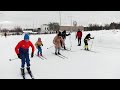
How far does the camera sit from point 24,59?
9.09 m

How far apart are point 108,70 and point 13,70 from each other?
4161mm

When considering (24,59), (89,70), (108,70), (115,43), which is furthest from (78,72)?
(115,43)

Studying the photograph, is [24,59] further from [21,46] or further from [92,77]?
[92,77]

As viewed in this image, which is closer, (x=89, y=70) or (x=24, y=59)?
(x=24, y=59)

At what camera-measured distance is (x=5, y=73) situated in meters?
9.44

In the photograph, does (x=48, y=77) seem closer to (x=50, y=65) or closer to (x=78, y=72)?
(x=78, y=72)

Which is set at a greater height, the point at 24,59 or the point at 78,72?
the point at 24,59

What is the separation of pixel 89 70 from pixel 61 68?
129cm
